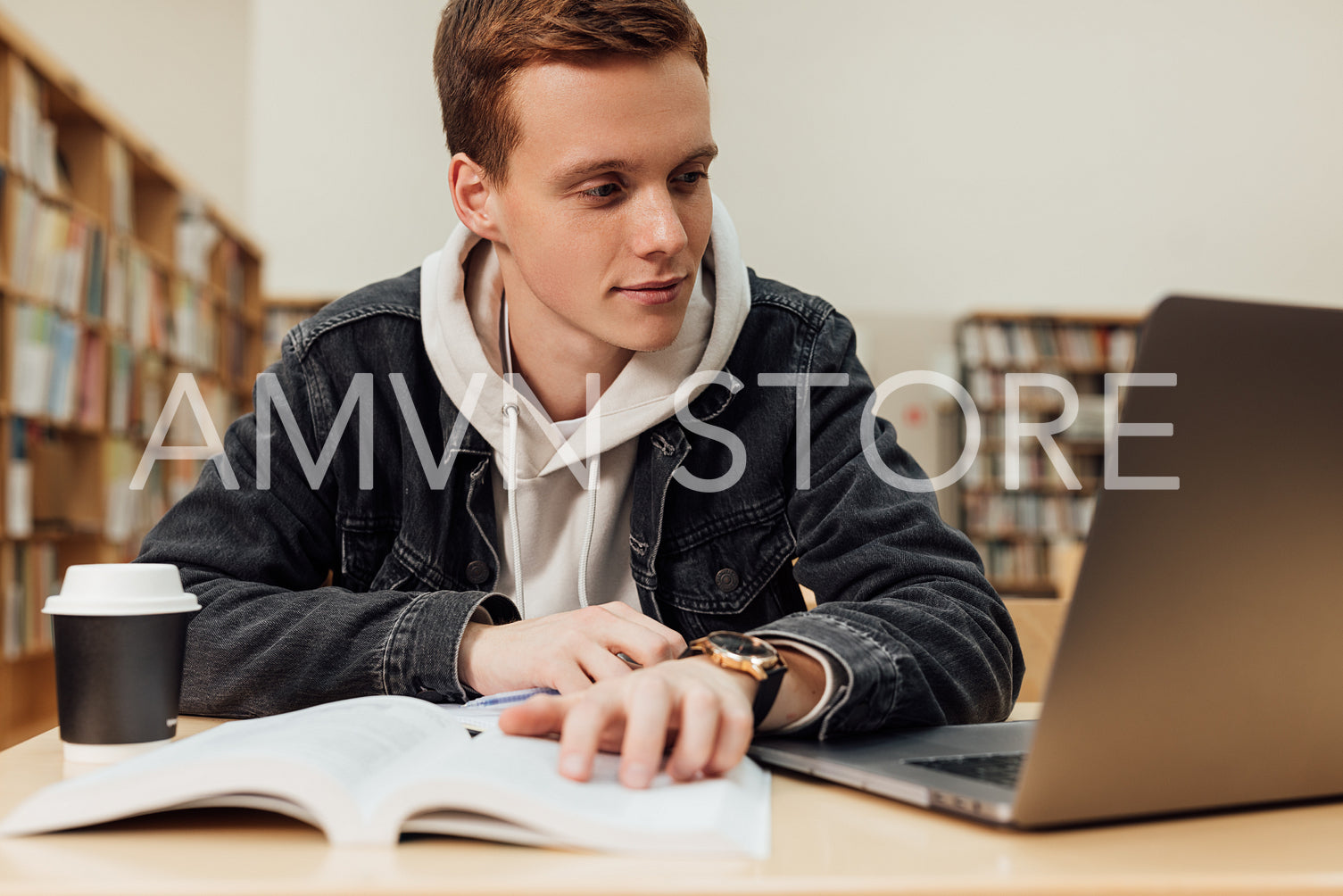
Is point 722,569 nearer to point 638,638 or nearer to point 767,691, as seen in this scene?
point 638,638

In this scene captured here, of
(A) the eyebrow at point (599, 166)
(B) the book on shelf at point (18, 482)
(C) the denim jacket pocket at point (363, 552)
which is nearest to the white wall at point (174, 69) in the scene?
(B) the book on shelf at point (18, 482)

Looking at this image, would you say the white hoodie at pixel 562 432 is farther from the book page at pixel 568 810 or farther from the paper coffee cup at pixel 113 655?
the book page at pixel 568 810

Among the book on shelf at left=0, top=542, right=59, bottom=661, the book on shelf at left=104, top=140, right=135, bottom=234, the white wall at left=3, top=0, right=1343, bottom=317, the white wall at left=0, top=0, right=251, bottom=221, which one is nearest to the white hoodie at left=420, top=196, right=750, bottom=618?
the book on shelf at left=0, top=542, right=59, bottom=661

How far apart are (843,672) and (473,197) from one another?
0.80 m

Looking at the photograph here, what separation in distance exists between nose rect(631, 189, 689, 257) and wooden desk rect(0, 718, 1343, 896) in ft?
2.17

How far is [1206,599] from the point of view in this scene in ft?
1.48

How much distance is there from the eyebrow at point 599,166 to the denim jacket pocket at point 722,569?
0.39 metres

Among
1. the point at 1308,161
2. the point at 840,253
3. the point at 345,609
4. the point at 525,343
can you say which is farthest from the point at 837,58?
the point at 345,609

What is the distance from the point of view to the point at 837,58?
6.53m

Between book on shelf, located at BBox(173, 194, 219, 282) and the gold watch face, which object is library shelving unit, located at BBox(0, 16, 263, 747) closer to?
book on shelf, located at BBox(173, 194, 219, 282)

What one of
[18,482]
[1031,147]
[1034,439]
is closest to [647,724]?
[18,482]

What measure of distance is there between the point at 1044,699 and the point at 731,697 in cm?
18

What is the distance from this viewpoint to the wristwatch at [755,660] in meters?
0.64

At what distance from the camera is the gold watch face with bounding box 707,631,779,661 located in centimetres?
65
